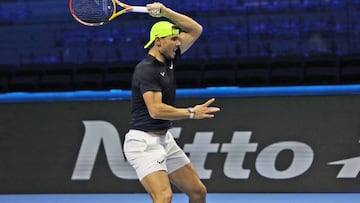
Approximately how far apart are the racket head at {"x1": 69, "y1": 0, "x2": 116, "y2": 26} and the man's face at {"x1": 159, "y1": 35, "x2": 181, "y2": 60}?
2.52 feet

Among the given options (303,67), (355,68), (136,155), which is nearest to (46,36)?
(303,67)

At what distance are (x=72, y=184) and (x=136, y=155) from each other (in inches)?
138

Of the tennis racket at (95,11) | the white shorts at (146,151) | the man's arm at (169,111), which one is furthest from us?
the tennis racket at (95,11)

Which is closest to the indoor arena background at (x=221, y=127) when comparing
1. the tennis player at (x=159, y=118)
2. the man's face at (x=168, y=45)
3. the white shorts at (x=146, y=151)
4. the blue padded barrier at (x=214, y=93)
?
the blue padded barrier at (x=214, y=93)

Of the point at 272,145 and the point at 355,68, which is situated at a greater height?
the point at 355,68

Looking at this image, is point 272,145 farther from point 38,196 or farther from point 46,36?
point 46,36

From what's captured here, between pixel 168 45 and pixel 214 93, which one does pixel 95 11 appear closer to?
pixel 168 45

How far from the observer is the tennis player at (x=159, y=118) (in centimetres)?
429

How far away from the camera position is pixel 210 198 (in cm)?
725

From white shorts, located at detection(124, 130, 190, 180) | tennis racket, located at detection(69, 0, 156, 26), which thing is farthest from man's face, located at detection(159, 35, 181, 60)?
tennis racket, located at detection(69, 0, 156, 26)

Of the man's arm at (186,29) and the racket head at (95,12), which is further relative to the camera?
the racket head at (95,12)

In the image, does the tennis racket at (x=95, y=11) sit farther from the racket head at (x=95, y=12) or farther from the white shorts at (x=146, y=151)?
the white shorts at (x=146, y=151)

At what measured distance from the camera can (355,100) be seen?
7203mm

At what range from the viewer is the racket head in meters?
5.08
